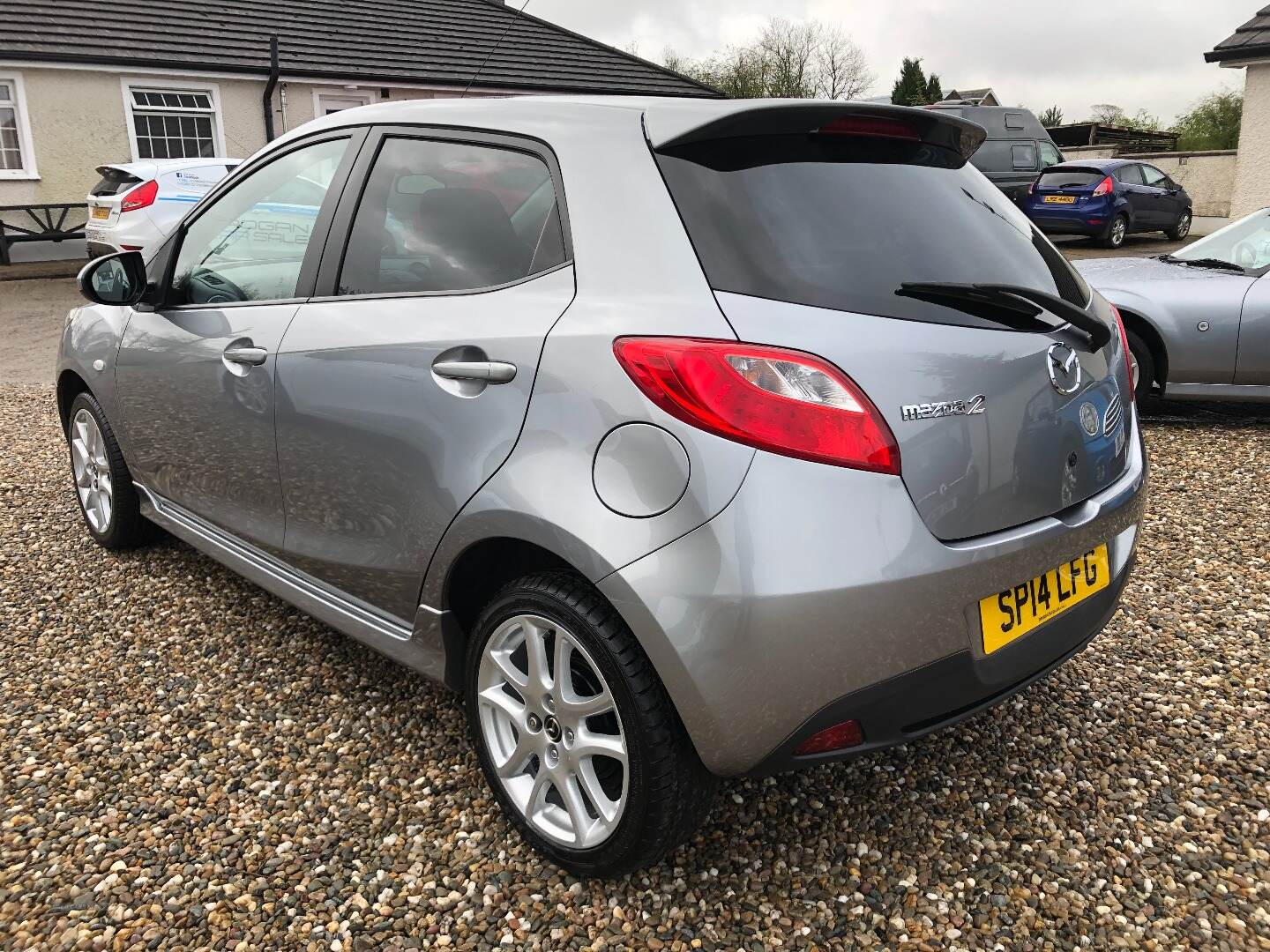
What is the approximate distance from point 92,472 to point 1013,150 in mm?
19323

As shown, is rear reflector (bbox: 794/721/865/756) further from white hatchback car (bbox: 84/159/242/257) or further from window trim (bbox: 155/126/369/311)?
white hatchback car (bbox: 84/159/242/257)

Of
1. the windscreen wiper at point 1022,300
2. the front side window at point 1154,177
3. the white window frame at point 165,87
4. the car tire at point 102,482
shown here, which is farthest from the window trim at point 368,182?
the front side window at point 1154,177

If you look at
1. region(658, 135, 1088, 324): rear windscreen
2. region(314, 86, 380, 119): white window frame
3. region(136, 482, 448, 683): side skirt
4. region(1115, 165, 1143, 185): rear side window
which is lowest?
region(136, 482, 448, 683): side skirt

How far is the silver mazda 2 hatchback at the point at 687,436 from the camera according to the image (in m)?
1.84

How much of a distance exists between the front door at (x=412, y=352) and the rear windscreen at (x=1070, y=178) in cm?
1711

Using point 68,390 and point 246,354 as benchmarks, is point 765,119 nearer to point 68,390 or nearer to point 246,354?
point 246,354

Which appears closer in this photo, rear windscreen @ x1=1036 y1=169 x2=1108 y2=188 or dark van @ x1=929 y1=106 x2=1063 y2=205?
rear windscreen @ x1=1036 y1=169 x2=1108 y2=188

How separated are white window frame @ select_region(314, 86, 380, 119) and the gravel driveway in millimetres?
17277

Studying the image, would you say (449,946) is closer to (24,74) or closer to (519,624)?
(519,624)

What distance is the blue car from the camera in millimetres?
17094

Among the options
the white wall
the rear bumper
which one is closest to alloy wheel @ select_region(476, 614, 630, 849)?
the rear bumper

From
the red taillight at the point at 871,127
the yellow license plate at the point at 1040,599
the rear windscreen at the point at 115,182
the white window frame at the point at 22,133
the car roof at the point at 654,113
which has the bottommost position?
the yellow license plate at the point at 1040,599

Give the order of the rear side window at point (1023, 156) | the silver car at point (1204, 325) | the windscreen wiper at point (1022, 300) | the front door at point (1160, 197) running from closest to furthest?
the windscreen wiper at point (1022, 300), the silver car at point (1204, 325), the front door at point (1160, 197), the rear side window at point (1023, 156)

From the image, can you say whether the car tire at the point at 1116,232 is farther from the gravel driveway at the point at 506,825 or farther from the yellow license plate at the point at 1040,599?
the yellow license plate at the point at 1040,599
